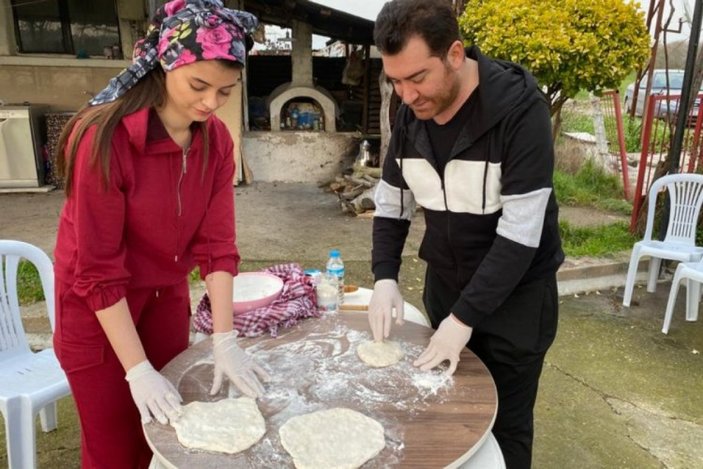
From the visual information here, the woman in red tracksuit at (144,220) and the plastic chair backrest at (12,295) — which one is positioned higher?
the woman in red tracksuit at (144,220)

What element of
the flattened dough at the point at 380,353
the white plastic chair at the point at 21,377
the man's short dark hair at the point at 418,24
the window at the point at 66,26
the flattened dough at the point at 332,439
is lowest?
the white plastic chair at the point at 21,377

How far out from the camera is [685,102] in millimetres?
4512

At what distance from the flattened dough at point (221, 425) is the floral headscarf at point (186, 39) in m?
0.87

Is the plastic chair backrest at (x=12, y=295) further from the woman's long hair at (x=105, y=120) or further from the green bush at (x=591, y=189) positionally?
the green bush at (x=591, y=189)

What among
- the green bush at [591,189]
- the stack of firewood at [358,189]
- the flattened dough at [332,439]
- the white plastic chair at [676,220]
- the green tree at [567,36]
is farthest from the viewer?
the green bush at [591,189]

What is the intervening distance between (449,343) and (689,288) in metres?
3.34

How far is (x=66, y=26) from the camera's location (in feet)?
24.0

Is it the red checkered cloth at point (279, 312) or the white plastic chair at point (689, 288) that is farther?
the white plastic chair at point (689, 288)

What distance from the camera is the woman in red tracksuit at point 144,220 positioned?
1.39 m

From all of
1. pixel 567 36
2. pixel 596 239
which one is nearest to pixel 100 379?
pixel 567 36

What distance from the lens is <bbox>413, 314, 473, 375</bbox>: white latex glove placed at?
1666 mm

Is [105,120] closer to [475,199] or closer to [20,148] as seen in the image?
[475,199]

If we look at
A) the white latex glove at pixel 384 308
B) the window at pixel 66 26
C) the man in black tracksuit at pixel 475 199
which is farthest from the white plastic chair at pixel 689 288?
the window at pixel 66 26

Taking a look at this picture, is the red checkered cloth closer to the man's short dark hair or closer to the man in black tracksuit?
the man in black tracksuit
